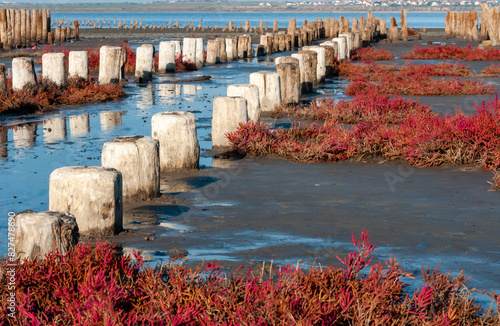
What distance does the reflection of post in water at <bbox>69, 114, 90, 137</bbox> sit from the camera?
13.6m

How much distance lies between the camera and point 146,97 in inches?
756

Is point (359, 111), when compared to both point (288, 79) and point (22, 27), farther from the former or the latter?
point (22, 27)

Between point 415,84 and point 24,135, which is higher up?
point 415,84

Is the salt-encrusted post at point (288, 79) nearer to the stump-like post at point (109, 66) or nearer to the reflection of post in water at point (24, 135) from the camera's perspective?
the reflection of post in water at point (24, 135)

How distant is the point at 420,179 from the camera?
382 inches

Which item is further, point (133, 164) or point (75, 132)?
point (75, 132)

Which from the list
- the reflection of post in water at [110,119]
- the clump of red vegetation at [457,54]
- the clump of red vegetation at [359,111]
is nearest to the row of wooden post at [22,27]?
the clump of red vegetation at [457,54]

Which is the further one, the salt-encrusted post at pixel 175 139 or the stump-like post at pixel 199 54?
the stump-like post at pixel 199 54

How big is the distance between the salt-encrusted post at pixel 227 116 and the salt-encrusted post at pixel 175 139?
1615 mm

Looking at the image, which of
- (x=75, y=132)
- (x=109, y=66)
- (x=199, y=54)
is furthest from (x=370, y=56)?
A: (x=75, y=132)

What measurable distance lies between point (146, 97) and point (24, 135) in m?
6.24

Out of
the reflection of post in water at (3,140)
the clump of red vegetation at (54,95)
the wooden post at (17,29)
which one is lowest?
the reflection of post in water at (3,140)

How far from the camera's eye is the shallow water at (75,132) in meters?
9.19

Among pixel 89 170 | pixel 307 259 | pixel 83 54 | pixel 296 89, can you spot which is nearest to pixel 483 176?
pixel 307 259
